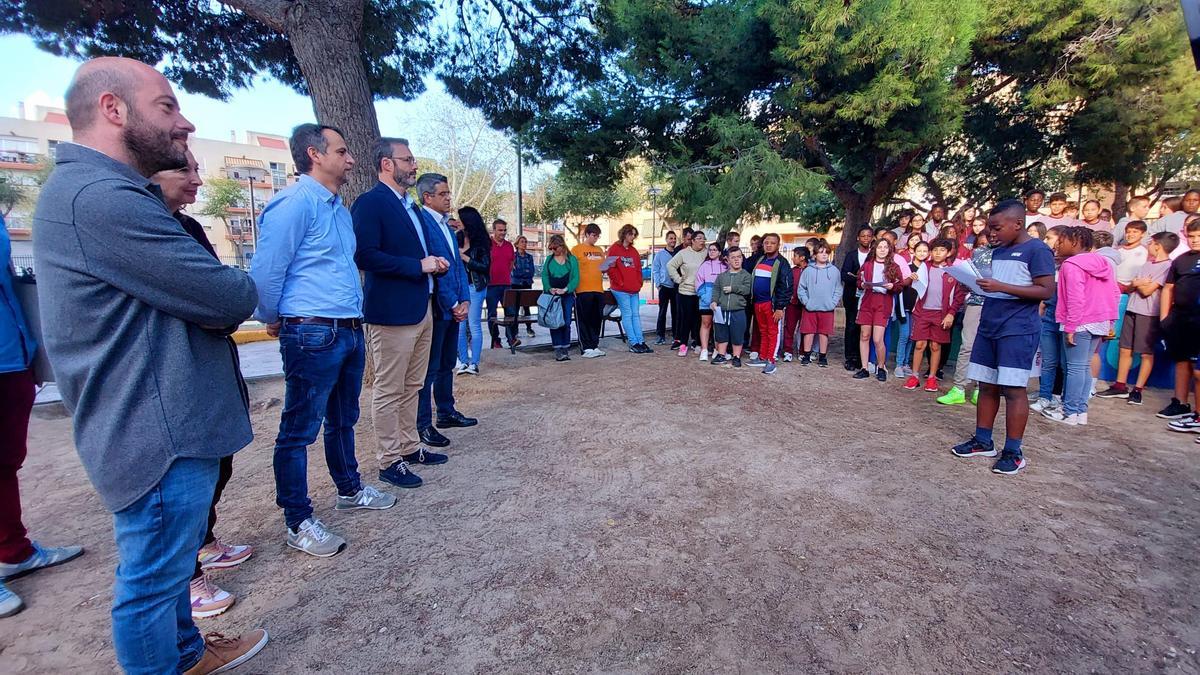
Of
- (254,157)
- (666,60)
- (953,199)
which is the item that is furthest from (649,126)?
(254,157)

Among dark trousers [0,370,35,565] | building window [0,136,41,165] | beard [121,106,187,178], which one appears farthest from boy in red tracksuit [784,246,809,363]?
building window [0,136,41,165]

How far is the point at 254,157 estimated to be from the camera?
198ft

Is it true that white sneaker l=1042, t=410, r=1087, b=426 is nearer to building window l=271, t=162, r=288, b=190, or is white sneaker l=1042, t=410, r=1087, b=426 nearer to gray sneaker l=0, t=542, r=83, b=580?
gray sneaker l=0, t=542, r=83, b=580

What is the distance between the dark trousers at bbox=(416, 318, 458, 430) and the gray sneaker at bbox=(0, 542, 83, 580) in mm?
1836

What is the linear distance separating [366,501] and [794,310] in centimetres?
630

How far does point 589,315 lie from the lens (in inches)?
325

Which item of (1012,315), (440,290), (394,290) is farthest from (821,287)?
(394,290)

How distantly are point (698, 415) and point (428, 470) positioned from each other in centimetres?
248

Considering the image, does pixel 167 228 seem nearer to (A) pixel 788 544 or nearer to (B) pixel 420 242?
(B) pixel 420 242

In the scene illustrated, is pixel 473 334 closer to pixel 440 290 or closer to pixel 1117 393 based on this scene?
pixel 440 290

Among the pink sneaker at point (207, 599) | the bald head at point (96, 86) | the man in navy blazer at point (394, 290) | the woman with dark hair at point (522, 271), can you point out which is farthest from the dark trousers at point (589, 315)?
the bald head at point (96, 86)

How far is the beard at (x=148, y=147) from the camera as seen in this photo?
60.2 inches

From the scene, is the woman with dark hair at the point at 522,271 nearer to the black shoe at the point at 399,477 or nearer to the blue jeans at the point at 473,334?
the blue jeans at the point at 473,334

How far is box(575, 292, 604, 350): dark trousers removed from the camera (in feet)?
26.8
